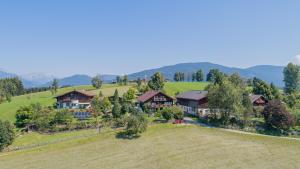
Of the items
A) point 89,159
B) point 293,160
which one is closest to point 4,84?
point 89,159

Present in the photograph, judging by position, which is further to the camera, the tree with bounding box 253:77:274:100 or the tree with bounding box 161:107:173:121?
the tree with bounding box 253:77:274:100

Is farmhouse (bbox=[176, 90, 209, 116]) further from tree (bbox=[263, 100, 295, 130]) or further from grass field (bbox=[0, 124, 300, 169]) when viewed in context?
tree (bbox=[263, 100, 295, 130])

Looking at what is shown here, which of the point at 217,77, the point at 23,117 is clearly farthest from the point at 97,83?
the point at 23,117

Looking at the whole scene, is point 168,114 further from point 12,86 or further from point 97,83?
point 12,86

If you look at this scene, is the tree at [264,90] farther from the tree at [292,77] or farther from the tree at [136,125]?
the tree at [136,125]

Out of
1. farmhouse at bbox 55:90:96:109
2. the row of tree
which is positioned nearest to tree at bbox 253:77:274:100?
farmhouse at bbox 55:90:96:109
